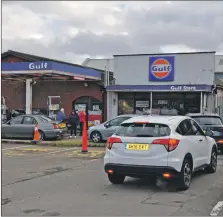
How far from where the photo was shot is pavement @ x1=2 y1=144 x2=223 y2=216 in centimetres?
736

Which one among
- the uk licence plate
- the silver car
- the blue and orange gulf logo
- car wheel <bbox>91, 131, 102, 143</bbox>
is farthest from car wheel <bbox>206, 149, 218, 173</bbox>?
the blue and orange gulf logo

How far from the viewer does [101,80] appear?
28969 mm

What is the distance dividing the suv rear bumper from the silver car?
424 inches

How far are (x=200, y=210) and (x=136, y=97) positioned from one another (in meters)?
20.4

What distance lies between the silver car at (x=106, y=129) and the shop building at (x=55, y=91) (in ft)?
22.0

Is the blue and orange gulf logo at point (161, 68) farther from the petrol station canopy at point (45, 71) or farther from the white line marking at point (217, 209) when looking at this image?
the white line marking at point (217, 209)

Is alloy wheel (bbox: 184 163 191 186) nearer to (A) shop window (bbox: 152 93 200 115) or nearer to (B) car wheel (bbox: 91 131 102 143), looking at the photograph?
(B) car wheel (bbox: 91 131 102 143)

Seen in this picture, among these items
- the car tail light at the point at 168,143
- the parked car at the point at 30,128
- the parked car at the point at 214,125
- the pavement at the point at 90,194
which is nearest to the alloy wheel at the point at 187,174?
the pavement at the point at 90,194

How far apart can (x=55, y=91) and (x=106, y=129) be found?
34.3 ft

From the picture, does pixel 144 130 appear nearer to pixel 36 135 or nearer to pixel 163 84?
pixel 36 135

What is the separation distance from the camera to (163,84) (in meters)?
26.6

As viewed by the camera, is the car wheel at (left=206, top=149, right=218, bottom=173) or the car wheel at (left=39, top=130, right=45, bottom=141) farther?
the car wheel at (left=39, top=130, right=45, bottom=141)

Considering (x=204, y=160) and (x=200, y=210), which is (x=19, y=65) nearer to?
(x=204, y=160)

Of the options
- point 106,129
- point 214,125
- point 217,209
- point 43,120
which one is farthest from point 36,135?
point 217,209
